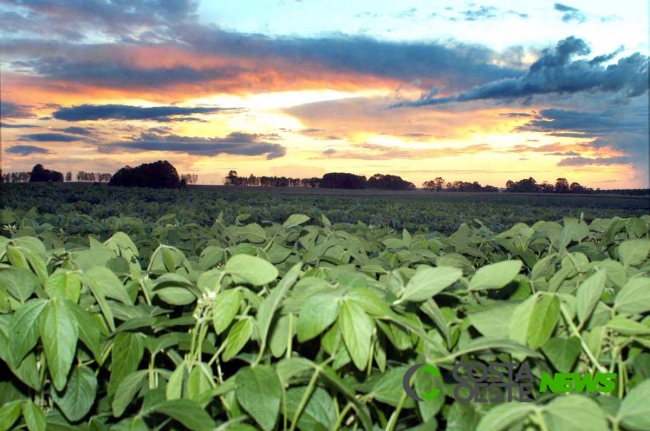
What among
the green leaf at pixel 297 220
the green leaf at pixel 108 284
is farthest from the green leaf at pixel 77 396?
the green leaf at pixel 297 220

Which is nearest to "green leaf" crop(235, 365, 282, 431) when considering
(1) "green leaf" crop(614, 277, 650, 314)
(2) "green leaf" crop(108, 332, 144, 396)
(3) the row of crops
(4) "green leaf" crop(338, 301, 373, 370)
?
(3) the row of crops

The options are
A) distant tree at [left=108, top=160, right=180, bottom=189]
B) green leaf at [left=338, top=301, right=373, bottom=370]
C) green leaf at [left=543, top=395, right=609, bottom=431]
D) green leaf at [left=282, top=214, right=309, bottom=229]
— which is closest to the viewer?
green leaf at [left=543, top=395, right=609, bottom=431]

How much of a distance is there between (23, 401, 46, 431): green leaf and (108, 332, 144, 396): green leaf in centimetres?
13

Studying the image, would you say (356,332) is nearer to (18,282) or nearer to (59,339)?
(59,339)

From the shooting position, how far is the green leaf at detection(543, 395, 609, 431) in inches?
20.9

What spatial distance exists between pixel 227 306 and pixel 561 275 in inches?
22.2

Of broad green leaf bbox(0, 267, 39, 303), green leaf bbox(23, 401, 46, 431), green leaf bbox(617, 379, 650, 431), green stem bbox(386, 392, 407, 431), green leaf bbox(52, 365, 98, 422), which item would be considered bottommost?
green leaf bbox(23, 401, 46, 431)

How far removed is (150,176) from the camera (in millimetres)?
7234

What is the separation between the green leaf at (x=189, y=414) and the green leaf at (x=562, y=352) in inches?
17.7

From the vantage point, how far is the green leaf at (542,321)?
2.23 feet

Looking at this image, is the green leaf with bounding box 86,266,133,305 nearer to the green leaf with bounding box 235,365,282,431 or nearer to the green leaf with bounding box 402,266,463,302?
the green leaf with bounding box 235,365,282,431

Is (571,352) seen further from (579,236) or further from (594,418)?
(579,236)

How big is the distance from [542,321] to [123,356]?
612 millimetres

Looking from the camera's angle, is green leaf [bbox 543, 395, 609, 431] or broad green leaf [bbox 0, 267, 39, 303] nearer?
green leaf [bbox 543, 395, 609, 431]
